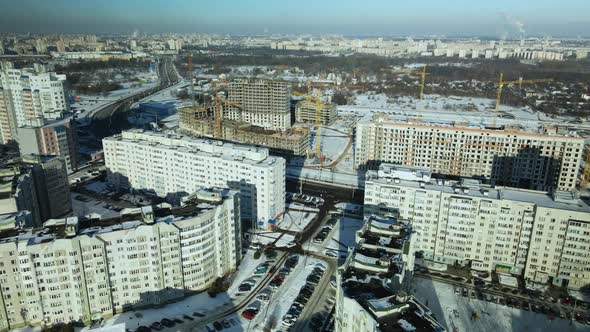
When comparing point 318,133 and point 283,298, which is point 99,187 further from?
point 318,133

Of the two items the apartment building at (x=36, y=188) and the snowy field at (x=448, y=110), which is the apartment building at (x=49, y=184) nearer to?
the apartment building at (x=36, y=188)

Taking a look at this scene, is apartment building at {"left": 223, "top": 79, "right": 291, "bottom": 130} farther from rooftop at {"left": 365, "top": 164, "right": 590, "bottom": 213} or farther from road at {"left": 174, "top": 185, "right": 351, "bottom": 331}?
rooftop at {"left": 365, "top": 164, "right": 590, "bottom": 213}

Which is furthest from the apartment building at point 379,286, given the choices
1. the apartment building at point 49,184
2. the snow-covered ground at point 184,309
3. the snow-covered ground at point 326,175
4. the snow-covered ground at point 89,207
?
the apartment building at point 49,184

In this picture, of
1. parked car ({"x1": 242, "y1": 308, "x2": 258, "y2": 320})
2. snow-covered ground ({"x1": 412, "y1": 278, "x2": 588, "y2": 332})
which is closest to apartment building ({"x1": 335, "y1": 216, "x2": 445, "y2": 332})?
snow-covered ground ({"x1": 412, "y1": 278, "x2": 588, "y2": 332})

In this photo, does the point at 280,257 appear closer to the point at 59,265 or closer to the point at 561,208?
the point at 59,265

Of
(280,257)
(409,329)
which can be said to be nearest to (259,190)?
(280,257)
